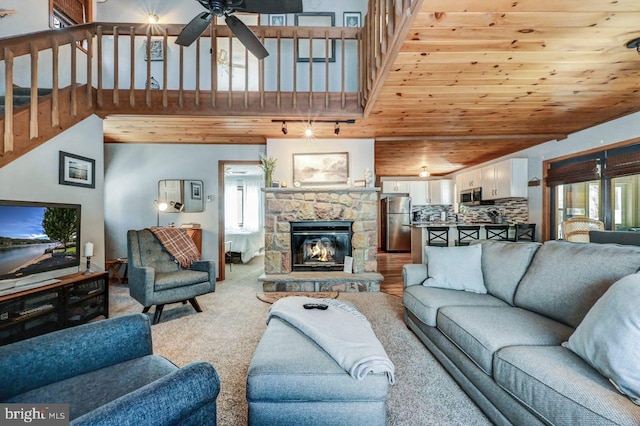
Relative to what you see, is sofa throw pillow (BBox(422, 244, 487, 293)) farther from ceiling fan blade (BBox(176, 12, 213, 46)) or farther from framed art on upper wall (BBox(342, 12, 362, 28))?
framed art on upper wall (BBox(342, 12, 362, 28))

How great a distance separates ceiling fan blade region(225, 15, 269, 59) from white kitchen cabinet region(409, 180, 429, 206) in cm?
669

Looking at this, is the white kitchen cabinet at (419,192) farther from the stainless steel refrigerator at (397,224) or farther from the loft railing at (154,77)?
the loft railing at (154,77)

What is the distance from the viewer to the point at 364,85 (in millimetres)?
3324

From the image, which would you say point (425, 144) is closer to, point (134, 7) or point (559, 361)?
point (559, 361)

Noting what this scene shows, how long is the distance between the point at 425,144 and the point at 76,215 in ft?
16.4

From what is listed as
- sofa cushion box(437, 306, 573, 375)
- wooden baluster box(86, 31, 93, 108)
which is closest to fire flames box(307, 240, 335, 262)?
sofa cushion box(437, 306, 573, 375)

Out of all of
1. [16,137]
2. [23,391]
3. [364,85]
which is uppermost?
[364,85]

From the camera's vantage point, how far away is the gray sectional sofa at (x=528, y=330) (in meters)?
1.08

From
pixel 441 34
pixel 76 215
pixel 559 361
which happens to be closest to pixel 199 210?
pixel 76 215

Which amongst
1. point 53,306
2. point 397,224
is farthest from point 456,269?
point 397,224

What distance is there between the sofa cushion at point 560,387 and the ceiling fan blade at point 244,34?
2878mm

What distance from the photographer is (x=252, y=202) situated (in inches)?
327

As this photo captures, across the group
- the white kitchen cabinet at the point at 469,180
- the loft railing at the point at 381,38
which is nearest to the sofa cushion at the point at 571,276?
the loft railing at the point at 381,38

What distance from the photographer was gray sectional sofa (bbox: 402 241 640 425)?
3.53 ft
